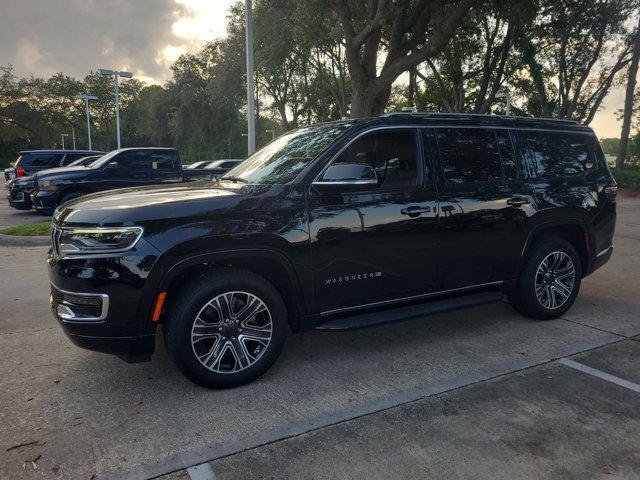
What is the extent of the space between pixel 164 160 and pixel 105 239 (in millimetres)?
10121

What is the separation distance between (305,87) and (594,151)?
31.1m

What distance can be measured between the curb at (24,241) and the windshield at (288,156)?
6.29 meters

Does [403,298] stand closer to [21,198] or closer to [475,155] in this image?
[475,155]

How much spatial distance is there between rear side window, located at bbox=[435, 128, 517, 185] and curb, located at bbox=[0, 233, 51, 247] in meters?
7.93

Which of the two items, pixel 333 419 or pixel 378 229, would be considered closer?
pixel 333 419

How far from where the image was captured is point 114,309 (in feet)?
10.2

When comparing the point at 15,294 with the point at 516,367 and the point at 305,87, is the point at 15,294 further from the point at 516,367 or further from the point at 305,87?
the point at 305,87

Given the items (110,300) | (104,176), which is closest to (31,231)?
(104,176)

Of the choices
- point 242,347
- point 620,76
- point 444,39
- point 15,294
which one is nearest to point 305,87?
point 620,76

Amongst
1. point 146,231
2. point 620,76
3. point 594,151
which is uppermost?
point 620,76

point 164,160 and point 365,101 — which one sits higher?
point 365,101

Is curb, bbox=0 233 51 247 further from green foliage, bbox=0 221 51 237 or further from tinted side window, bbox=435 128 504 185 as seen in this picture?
tinted side window, bbox=435 128 504 185

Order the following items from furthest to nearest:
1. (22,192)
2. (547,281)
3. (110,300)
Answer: (22,192)
(547,281)
(110,300)

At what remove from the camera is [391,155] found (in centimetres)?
424
